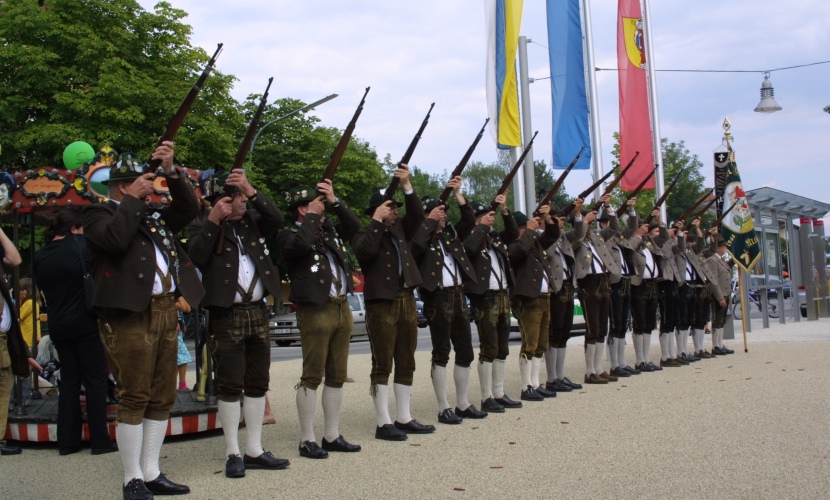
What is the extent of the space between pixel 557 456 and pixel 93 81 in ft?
76.3

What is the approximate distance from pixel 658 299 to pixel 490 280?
4707 millimetres

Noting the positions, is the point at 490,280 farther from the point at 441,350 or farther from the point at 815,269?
the point at 815,269

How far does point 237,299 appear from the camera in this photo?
610 centimetres

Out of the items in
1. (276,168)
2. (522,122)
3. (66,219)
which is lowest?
(66,219)

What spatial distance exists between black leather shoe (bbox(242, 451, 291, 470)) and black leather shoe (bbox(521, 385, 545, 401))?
12.8 ft

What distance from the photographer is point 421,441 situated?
23.5 feet

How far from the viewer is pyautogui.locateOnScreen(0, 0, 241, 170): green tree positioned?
81.6 ft

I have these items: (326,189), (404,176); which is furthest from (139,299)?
(404,176)

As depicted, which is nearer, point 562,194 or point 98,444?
point 98,444

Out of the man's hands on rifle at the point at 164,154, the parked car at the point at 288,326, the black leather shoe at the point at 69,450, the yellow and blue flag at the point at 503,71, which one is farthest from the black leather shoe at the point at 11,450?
the parked car at the point at 288,326

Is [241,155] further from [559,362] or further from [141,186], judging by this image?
[559,362]

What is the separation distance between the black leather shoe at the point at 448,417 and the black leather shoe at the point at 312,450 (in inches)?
69.0

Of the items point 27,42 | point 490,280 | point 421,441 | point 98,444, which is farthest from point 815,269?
point 27,42

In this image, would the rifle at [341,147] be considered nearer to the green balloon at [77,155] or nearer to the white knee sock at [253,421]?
the white knee sock at [253,421]
